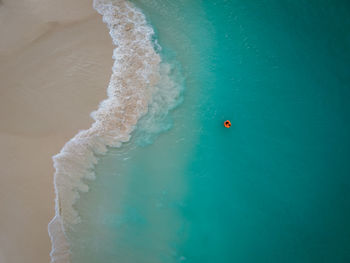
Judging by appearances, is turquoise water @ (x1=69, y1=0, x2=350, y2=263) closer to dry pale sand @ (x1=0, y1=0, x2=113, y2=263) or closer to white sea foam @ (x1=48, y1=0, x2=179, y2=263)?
white sea foam @ (x1=48, y1=0, x2=179, y2=263)

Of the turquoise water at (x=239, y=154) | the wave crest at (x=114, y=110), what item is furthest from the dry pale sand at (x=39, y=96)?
the turquoise water at (x=239, y=154)

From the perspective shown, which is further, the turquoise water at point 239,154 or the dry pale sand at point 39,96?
the turquoise water at point 239,154

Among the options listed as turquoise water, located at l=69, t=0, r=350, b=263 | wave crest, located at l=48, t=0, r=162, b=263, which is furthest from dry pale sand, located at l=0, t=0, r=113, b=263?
turquoise water, located at l=69, t=0, r=350, b=263

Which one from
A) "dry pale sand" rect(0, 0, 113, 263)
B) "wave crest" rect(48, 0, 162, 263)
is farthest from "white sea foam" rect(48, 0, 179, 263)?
"dry pale sand" rect(0, 0, 113, 263)

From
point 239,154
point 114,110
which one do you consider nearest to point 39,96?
point 114,110

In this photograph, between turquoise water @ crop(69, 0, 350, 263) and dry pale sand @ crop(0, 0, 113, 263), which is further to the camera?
turquoise water @ crop(69, 0, 350, 263)

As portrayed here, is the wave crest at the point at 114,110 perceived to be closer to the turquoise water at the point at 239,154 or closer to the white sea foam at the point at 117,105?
the white sea foam at the point at 117,105

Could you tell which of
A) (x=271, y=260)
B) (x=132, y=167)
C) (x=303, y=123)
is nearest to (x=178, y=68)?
(x=132, y=167)
